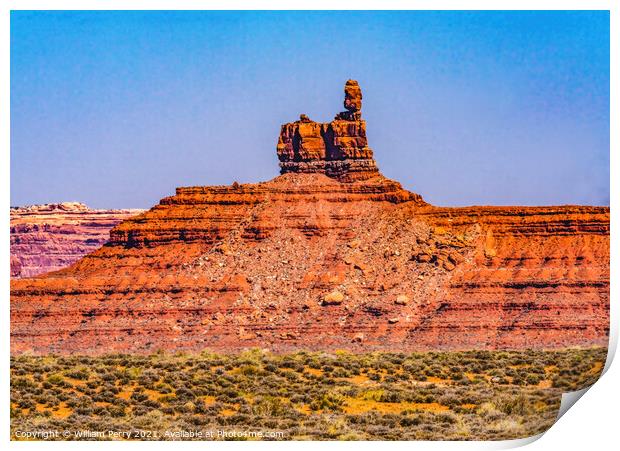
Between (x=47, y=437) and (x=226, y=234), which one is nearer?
(x=47, y=437)

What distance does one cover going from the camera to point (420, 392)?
6278 cm

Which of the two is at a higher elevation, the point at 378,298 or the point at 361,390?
the point at 378,298

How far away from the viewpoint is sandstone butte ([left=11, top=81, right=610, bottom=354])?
85.1 m

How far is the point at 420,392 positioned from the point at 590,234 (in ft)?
98.7

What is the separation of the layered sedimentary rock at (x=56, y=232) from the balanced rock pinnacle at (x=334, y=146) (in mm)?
50529

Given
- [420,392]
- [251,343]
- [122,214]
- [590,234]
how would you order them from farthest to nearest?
1. [122,214]
2. [590,234]
3. [251,343]
4. [420,392]

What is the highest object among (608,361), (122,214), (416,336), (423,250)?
(122,214)

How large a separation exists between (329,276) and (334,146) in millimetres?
13488

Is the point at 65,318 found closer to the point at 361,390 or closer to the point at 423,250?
the point at 423,250

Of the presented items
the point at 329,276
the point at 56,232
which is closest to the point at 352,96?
the point at 329,276

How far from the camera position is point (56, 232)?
154 meters

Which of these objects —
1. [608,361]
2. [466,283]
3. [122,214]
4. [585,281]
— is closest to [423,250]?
[466,283]

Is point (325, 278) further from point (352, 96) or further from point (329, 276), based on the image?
point (352, 96)

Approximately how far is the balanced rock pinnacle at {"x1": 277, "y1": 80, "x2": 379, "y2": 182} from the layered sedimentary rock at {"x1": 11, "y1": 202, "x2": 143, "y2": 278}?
5053 cm
